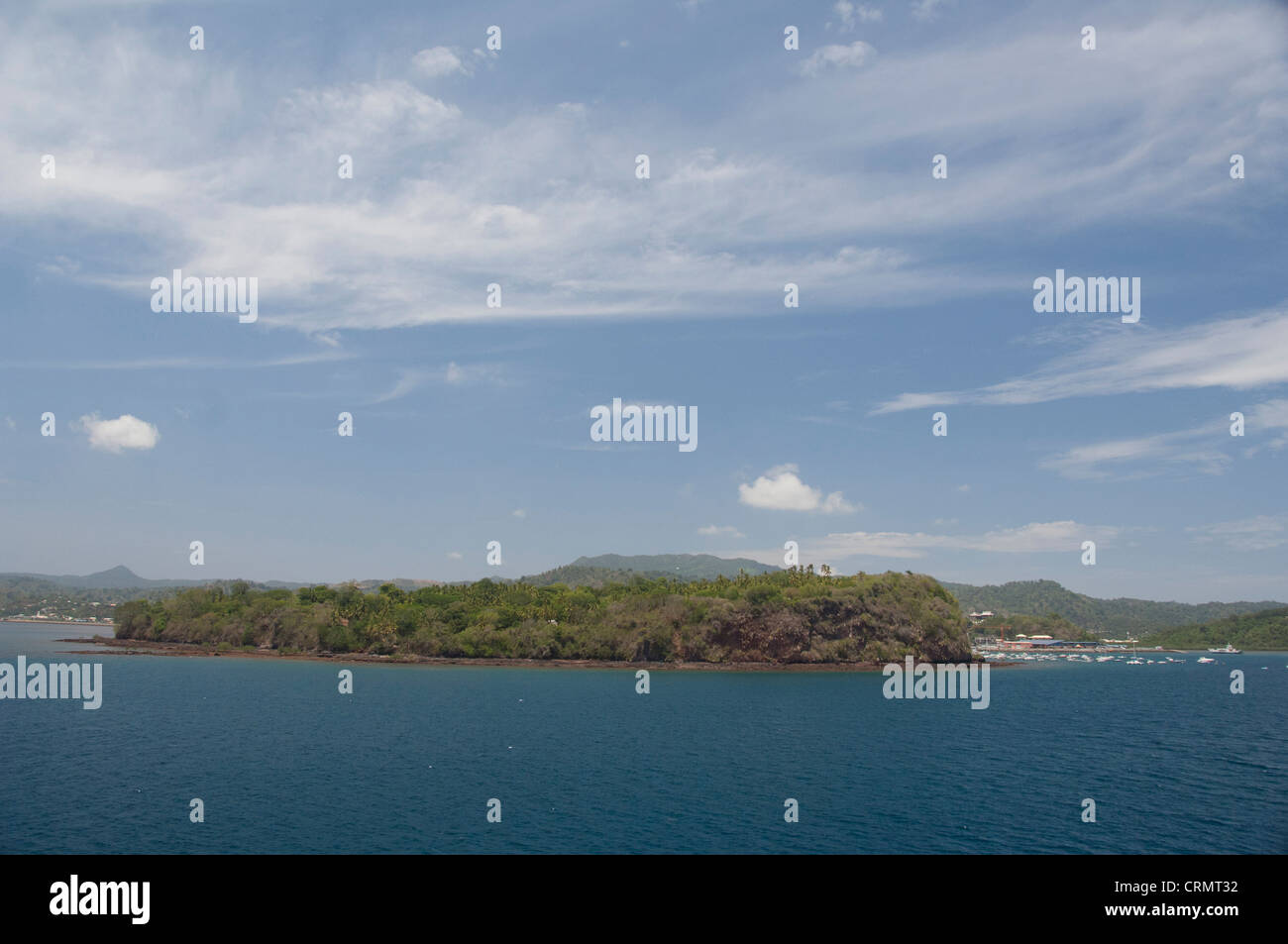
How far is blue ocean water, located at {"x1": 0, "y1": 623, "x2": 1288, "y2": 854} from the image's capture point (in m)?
35.7

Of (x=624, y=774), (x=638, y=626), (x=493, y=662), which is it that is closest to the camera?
(x=624, y=774)

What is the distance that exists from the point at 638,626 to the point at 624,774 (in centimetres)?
10266

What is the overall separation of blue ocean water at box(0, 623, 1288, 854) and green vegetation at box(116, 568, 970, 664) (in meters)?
54.1

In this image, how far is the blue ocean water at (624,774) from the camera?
3569 centimetres

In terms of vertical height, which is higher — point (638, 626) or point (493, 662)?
point (638, 626)

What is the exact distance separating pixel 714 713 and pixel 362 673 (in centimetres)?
6791

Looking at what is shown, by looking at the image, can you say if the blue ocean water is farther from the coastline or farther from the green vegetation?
the green vegetation

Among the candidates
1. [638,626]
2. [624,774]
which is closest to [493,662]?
[638,626]

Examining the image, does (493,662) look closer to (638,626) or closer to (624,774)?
(638,626)

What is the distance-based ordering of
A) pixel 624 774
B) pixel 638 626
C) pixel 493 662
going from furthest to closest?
pixel 638 626
pixel 493 662
pixel 624 774

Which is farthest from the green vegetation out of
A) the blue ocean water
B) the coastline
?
the blue ocean water

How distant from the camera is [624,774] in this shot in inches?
1901
